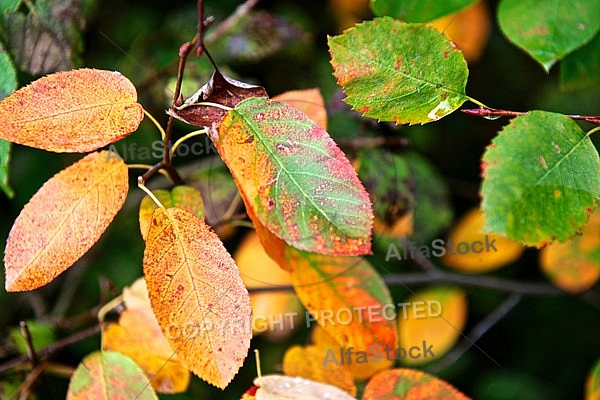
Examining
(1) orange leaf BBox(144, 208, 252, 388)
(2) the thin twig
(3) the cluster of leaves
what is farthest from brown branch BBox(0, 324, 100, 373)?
(2) the thin twig

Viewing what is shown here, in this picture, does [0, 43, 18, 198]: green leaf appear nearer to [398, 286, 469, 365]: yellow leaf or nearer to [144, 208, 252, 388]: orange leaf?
[144, 208, 252, 388]: orange leaf

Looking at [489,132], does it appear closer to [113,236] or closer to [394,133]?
[394,133]

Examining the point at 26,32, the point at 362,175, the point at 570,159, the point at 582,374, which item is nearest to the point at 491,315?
the point at 582,374

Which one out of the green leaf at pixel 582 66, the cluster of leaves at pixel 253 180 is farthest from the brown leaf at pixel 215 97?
the green leaf at pixel 582 66

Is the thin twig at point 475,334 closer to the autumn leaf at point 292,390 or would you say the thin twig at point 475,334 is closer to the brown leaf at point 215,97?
the autumn leaf at point 292,390

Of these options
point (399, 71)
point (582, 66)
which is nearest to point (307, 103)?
point (399, 71)

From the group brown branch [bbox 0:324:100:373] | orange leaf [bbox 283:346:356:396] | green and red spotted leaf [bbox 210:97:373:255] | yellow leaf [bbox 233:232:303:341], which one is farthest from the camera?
yellow leaf [bbox 233:232:303:341]
